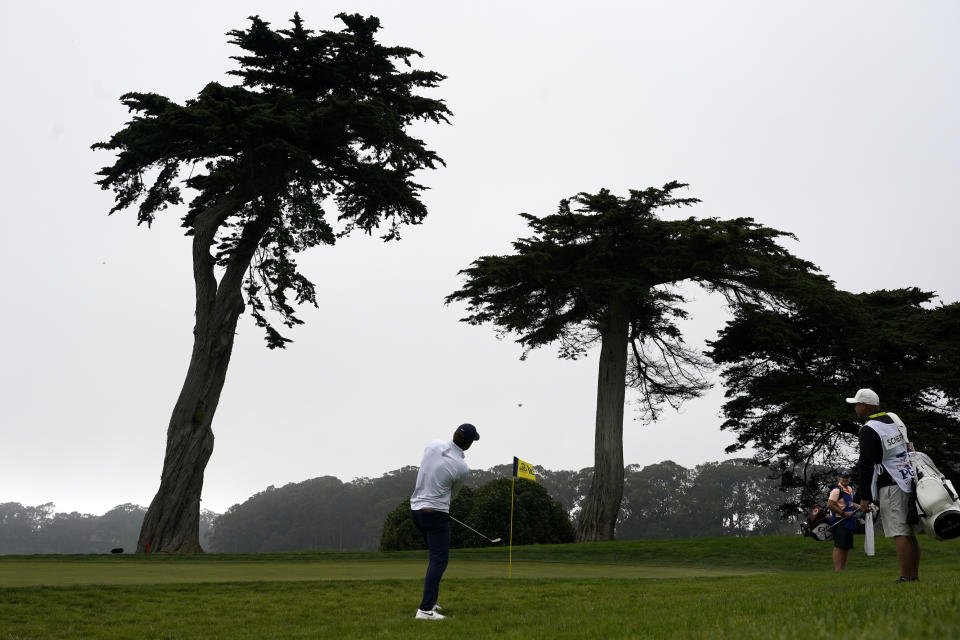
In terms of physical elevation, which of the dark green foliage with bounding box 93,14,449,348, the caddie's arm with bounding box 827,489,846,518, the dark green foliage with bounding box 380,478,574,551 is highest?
the dark green foliage with bounding box 93,14,449,348

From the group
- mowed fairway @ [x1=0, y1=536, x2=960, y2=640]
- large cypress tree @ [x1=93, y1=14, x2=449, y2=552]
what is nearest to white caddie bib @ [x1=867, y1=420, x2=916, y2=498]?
mowed fairway @ [x1=0, y1=536, x2=960, y2=640]

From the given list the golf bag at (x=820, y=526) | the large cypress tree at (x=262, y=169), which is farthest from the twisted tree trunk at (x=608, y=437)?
the golf bag at (x=820, y=526)

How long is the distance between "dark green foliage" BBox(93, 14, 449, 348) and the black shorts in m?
19.3

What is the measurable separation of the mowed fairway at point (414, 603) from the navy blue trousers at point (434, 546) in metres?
0.33

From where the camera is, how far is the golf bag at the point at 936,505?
26.7 ft

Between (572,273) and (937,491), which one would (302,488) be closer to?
(572,273)

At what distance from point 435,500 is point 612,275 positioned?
81.4 ft

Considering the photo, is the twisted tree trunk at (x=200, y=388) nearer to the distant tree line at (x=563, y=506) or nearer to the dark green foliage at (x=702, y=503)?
the distant tree line at (x=563, y=506)

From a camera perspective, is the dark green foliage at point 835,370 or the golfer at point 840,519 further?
the dark green foliage at point 835,370

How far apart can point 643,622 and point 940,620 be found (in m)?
2.59

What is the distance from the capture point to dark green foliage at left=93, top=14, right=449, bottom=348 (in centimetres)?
2659

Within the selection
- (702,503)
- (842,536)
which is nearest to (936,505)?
(842,536)

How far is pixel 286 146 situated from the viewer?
25.7 meters

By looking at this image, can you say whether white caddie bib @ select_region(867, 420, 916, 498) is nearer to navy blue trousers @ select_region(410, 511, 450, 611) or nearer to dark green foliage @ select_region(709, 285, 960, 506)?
navy blue trousers @ select_region(410, 511, 450, 611)
